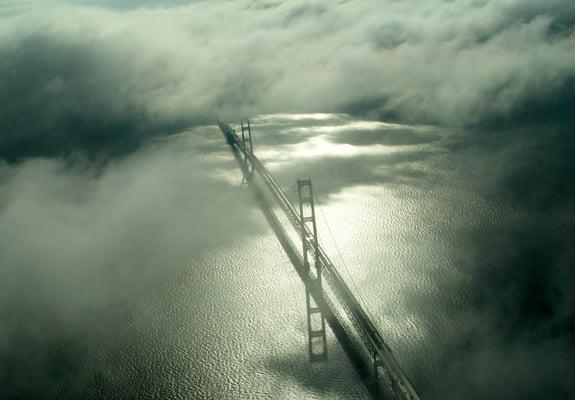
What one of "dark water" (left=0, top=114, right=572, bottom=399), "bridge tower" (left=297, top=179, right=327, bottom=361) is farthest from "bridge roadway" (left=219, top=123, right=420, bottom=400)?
"dark water" (left=0, top=114, right=572, bottom=399)

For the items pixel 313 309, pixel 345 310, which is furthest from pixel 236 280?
pixel 345 310

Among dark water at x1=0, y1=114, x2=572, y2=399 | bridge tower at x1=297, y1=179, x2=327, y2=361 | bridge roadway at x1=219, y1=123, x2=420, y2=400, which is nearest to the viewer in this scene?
bridge roadway at x1=219, y1=123, x2=420, y2=400

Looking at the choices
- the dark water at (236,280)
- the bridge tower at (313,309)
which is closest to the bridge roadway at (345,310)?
the bridge tower at (313,309)

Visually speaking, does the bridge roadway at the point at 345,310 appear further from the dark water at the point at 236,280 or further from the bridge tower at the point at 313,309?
the dark water at the point at 236,280

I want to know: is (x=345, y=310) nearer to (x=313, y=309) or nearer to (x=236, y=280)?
(x=313, y=309)

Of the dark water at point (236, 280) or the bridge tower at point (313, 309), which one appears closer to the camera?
the dark water at point (236, 280)

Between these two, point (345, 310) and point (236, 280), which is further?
point (236, 280)

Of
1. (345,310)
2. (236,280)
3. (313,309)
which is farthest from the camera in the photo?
(236,280)

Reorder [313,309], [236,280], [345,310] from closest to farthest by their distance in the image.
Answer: [345,310] < [313,309] < [236,280]

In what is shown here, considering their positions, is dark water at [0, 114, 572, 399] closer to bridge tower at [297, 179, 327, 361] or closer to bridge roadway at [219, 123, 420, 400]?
bridge tower at [297, 179, 327, 361]
